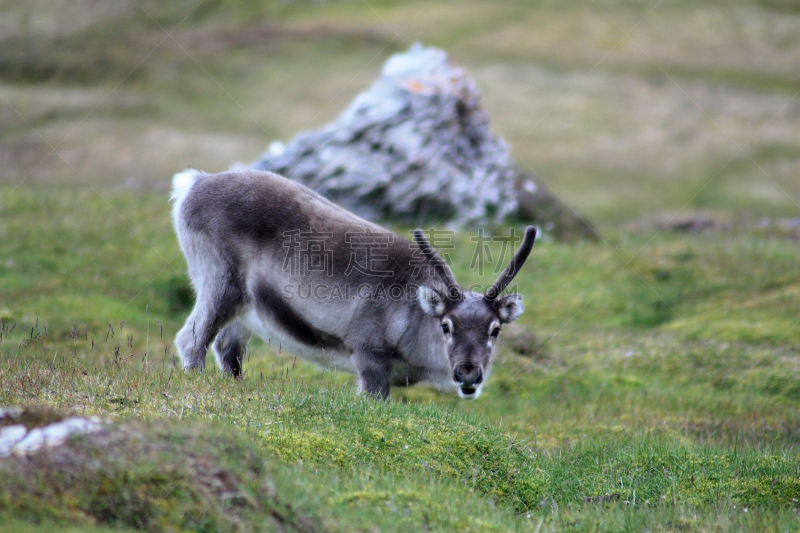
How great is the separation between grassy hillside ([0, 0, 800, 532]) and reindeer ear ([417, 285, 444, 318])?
141 cm

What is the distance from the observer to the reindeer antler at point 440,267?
415 inches

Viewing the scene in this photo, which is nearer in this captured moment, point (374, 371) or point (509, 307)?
point (509, 307)

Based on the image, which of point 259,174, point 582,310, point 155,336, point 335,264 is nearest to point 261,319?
point 335,264

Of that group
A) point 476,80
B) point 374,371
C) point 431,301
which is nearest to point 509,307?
point 431,301

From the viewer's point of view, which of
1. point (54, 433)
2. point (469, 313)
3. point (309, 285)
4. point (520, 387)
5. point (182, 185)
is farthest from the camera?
point (520, 387)

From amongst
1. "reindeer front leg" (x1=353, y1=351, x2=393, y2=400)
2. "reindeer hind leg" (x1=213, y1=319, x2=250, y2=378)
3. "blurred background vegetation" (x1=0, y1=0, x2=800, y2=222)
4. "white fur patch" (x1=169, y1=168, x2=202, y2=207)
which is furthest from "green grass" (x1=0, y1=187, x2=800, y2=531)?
"blurred background vegetation" (x1=0, y1=0, x2=800, y2=222)

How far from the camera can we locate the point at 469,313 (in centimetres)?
1035

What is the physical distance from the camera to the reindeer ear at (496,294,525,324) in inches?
413

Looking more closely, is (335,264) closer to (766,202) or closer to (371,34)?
(766,202)

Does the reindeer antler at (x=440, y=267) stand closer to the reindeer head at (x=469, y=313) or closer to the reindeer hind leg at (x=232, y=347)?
the reindeer head at (x=469, y=313)

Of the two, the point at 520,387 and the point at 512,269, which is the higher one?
the point at 512,269

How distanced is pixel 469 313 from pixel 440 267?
0.82m

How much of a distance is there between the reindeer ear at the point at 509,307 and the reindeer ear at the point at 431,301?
0.81 metres

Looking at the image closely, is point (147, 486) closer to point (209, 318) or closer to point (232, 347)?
point (209, 318)
